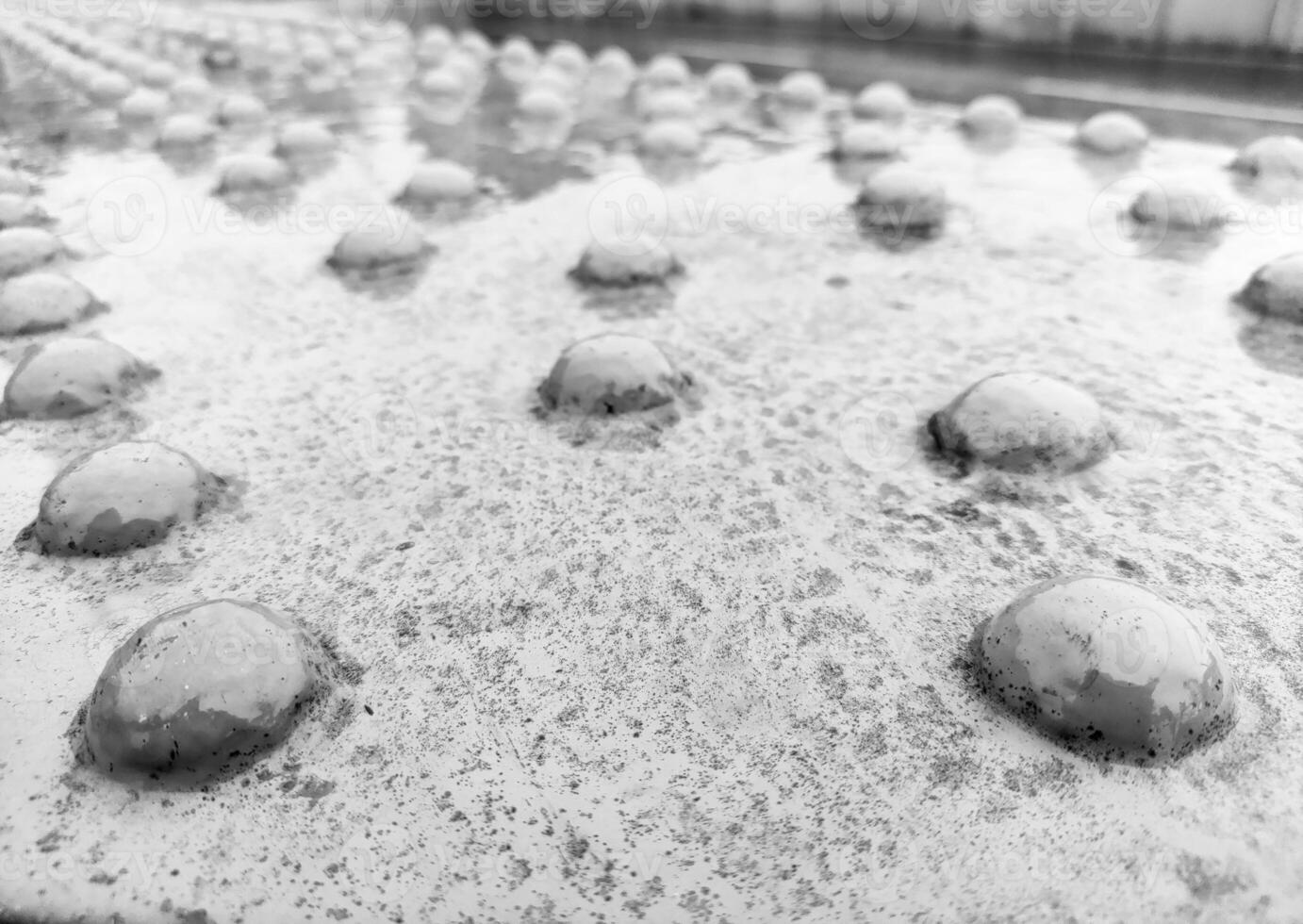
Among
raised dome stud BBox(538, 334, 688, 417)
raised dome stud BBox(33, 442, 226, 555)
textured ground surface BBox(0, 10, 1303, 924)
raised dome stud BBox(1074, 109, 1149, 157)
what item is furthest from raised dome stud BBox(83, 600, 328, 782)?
raised dome stud BBox(1074, 109, 1149, 157)

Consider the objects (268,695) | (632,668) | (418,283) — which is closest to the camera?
(268,695)

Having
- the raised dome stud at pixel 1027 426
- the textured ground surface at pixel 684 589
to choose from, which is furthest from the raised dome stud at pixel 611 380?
the raised dome stud at pixel 1027 426

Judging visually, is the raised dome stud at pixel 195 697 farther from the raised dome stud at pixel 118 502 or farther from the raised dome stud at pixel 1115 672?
the raised dome stud at pixel 1115 672

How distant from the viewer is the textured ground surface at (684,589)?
29.9 inches

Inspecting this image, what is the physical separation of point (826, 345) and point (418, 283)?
84cm

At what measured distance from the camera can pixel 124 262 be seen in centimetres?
202

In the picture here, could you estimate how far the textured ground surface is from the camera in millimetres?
759

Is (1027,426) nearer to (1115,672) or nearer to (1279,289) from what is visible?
(1115,672)

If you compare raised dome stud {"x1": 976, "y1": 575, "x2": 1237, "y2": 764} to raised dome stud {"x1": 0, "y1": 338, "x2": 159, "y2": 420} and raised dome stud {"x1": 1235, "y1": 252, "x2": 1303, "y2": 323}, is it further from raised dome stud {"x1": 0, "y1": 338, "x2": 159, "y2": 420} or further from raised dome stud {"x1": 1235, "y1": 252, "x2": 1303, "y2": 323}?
raised dome stud {"x1": 0, "y1": 338, "x2": 159, "y2": 420}

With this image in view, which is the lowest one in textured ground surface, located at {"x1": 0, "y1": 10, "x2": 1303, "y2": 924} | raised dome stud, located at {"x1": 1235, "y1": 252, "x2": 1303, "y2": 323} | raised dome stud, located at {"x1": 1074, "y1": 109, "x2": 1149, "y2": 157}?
textured ground surface, located at {"x1": 0, "y1": 10, "x2": 1303, "y2": 924}

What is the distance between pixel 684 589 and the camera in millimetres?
1070

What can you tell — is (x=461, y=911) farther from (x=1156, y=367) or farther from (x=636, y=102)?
(x=636, y=102)

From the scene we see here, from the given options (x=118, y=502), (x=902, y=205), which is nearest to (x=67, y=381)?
(x=118, y=502)

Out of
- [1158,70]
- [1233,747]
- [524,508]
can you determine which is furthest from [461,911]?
[1158,70]
